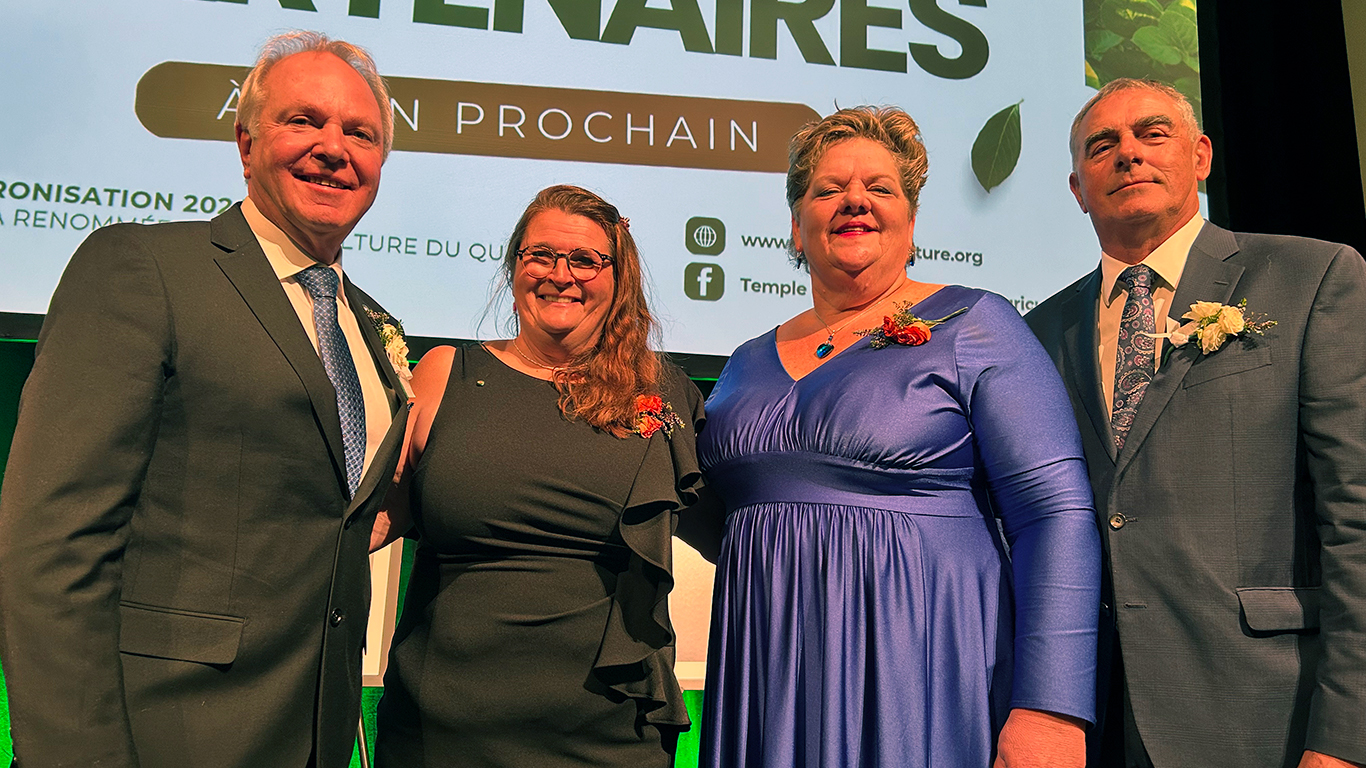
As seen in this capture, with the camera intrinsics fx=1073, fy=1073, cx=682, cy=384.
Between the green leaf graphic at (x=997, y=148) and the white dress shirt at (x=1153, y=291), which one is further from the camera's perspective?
Answer: the green leaf graphic at (x=997, y=148)

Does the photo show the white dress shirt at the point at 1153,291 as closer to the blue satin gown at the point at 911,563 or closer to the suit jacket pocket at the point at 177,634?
the blue satin gown at the point at 911,563

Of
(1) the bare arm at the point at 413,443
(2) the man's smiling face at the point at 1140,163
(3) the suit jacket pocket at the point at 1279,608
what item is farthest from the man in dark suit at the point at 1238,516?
(1) the bare arm at the point at 413,443

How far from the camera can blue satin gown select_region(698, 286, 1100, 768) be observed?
68.9 inches

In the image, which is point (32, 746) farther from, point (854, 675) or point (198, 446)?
point (854, 675)

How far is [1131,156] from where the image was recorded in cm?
210

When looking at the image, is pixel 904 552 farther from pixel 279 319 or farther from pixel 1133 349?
pixel 279 319

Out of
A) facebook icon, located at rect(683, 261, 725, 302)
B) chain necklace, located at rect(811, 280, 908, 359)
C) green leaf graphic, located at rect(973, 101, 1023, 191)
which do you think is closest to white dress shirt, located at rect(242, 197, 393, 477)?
chain necklace, located at rect(811, 280, 908, 359)

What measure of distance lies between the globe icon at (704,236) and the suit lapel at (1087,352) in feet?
4.11

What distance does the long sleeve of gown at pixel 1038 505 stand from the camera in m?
1.70

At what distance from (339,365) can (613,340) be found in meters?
0.61

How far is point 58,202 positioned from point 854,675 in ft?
8.19

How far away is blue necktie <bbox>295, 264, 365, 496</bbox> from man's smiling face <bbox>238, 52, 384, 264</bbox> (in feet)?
0.26

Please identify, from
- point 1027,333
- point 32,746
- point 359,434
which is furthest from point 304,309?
point 1027,333

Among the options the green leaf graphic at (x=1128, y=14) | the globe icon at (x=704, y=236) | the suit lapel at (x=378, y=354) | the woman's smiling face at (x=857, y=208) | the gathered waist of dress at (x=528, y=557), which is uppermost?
the green leaf graphic at (x=1128, y=14)
